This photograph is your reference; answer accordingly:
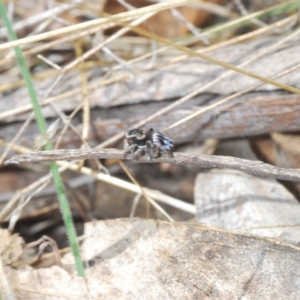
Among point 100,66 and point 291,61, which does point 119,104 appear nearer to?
point 100,66

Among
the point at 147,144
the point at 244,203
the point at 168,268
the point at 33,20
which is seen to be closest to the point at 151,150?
the point at 147,144

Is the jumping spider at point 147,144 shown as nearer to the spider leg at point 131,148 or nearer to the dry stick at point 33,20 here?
the spider leg at point 131,148

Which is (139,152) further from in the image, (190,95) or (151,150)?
(190,95)

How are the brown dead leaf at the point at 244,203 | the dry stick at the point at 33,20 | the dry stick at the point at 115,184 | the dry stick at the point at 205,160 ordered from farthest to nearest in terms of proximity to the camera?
the dry stick at the point at 33,20
the dry stick at the point at 115,184
the brown dead leaf at the point at 244,203
the dry stick at the point at 205,160

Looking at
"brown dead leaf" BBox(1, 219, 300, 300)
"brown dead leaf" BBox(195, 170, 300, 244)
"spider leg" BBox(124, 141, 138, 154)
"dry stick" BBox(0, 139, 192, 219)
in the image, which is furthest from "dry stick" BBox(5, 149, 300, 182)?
"dry stick" BBox(0, 139, 192, 219)

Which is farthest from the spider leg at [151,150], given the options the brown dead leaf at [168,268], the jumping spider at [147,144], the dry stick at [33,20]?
the dry stick at [33,20]

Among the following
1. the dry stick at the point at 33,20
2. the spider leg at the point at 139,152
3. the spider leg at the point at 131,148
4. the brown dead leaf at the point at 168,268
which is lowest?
the brown dead leaf at the point at 168,268
